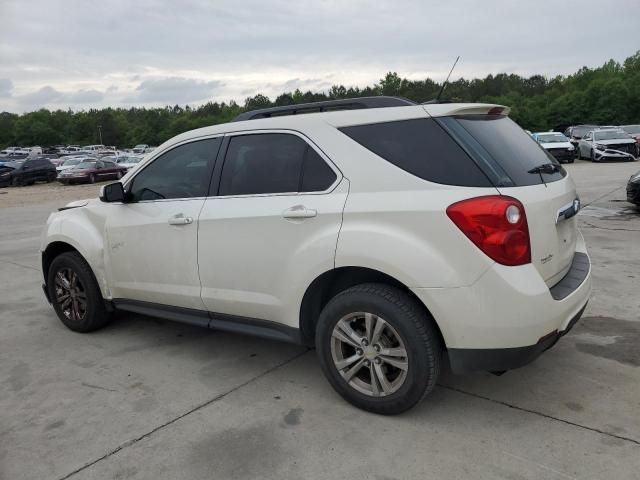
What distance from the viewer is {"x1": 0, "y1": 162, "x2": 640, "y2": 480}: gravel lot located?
2701 mm

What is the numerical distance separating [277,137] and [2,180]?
3274cm

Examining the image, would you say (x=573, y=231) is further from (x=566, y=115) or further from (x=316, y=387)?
(x=566, y=115)

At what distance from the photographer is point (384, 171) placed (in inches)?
120

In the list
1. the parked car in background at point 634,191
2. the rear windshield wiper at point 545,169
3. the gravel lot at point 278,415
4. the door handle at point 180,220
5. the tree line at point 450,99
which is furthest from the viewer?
the tree line at point 450,99

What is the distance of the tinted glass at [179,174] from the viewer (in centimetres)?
388

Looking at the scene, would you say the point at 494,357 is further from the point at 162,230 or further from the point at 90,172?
the point at 90,172

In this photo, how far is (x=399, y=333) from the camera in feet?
9.61

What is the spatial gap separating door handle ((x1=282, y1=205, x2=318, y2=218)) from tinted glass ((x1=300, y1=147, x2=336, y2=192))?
0.13 meters

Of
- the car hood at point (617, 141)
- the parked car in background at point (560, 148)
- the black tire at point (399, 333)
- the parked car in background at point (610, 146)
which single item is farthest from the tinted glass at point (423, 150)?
the car hood at point (617, 141)

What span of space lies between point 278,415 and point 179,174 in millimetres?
1938

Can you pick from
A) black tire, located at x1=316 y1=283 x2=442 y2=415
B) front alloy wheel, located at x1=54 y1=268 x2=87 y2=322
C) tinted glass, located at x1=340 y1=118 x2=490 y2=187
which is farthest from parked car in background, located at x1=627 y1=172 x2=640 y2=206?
front alloy wheel, located at x1=54 y1=268 x2=87 y2=322

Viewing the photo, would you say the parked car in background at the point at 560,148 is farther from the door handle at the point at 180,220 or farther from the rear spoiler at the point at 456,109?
the door handle at the point at 180,220

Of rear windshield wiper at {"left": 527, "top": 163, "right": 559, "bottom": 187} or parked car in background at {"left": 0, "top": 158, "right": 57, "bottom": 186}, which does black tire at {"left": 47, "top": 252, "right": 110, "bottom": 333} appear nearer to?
rear windshield wiper at {"left": 527, "top": 163, "right": 559, "bottom": 187}

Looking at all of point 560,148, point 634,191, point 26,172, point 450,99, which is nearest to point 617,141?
point 560,148
